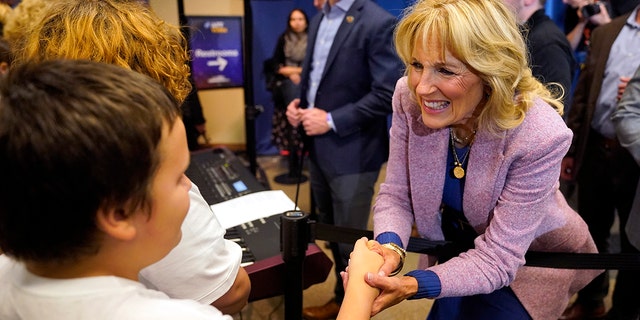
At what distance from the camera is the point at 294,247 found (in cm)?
134

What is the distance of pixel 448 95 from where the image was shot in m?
1.19

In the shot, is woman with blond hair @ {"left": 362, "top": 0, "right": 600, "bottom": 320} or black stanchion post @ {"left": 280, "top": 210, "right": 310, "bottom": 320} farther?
black stanchion post @ {"left": 280, "top": 210, "right": 310, "bottom": 320}

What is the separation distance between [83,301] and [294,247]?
767 mm

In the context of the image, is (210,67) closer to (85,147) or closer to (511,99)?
(511,99)

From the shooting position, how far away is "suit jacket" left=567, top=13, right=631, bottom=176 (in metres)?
2.30

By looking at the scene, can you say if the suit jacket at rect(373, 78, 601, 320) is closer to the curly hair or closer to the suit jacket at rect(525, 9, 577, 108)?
the curly hair

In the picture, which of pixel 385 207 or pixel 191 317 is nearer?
pixel 191 317

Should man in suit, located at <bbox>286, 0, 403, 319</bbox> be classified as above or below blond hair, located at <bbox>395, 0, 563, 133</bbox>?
below

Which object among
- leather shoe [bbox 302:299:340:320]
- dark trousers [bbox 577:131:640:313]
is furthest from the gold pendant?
dark trousers [bbox 577:131:640:313]

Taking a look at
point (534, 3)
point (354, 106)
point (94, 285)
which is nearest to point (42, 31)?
point (94, 285)

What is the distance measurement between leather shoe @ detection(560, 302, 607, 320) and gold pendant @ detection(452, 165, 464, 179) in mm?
1507

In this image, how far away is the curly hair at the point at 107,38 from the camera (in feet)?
2.98

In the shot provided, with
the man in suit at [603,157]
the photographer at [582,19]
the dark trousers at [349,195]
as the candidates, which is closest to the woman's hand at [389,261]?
the dark trousers at [349,195]

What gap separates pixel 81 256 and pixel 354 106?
1.75m
